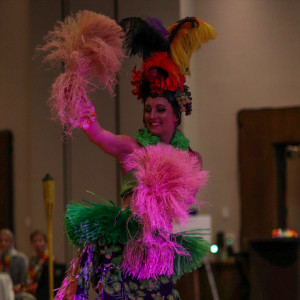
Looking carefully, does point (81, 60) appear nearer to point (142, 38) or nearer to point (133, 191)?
point (142, 38)

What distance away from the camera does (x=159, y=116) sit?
226 cm

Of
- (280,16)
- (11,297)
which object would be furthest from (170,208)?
(280,16)

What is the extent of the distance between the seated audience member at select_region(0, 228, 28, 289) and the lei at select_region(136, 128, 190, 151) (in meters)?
2.78

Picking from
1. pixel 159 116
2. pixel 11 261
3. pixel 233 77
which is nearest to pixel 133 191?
pixel 159 116

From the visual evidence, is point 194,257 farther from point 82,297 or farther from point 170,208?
point 82,297

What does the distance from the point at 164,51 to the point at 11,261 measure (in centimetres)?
303

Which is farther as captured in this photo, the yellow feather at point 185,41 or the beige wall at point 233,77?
the beige wall at point 233,77

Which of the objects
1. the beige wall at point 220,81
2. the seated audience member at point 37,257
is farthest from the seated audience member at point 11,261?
the beige wall at point 220,81

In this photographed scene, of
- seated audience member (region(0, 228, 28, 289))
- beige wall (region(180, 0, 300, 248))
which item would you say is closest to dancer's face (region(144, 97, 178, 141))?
seated audience member (region(0, 228, 28, 289))

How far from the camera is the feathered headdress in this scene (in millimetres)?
2270

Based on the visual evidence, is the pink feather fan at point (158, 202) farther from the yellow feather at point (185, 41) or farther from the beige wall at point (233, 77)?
the beige wall at point (233, 77)

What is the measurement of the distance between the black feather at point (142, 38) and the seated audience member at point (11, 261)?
284cm

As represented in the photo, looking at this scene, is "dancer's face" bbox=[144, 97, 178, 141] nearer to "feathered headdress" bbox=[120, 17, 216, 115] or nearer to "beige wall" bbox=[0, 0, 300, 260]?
"feathered headdress" bbox=[120, 17, 216, 115]

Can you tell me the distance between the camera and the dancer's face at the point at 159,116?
2.26 metres
